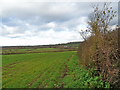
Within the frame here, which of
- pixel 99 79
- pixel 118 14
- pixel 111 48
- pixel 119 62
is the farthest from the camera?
pixel 118 14

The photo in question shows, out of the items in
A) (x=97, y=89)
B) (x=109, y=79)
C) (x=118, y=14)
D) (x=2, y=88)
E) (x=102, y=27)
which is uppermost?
(x=118, y=14)

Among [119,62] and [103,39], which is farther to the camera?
[103,39]

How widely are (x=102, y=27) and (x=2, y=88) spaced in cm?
790

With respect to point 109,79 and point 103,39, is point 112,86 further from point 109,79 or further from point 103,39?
point 103,39

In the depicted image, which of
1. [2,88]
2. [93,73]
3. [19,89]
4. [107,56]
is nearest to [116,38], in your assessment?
[107,56]

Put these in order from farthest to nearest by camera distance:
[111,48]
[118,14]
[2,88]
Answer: [2,88]
[118,14]
[111,48]

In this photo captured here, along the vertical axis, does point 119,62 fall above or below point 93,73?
above

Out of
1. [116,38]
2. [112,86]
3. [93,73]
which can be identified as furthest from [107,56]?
[93,73]

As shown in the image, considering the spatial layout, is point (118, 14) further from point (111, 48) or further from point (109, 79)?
point (109, 79)

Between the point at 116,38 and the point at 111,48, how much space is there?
528mm

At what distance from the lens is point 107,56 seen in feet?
15.1

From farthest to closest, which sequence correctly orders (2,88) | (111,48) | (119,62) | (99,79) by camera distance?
(2,88) < (99,79) < (111,48) < (119,62)

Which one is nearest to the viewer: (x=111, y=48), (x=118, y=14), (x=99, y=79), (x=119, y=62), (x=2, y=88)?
(x=119, y=62)

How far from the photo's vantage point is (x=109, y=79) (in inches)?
179
